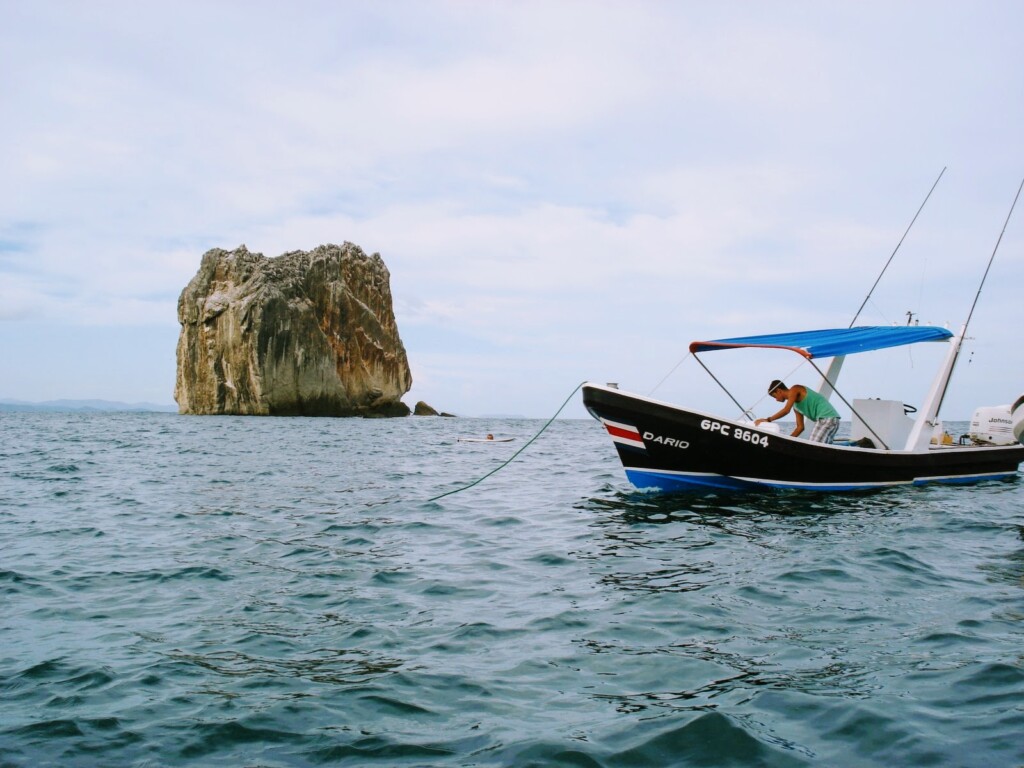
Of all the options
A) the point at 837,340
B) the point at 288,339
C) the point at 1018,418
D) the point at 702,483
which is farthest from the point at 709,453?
the point at 288,339

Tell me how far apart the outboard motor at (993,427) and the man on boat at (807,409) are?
595cm

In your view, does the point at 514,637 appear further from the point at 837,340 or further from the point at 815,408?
the point at 837,340

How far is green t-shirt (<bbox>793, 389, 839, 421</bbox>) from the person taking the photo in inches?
535

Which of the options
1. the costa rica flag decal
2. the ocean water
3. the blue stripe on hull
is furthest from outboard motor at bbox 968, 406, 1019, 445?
the costa rica flag decal

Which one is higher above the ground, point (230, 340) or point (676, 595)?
point (230, 340)

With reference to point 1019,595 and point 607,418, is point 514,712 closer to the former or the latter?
point 1019,595

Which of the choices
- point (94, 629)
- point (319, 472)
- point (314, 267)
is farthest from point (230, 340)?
point (94, 629)

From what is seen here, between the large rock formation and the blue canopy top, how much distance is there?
64609 millimetres

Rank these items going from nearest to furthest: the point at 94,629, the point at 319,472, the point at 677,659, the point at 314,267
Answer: the point at 677,659
the point at 94,629
the point at 319,472
the point at 314,267

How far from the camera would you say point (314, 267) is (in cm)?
8031

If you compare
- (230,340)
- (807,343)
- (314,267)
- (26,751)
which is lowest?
(26,751)

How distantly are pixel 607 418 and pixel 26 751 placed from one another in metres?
9.95

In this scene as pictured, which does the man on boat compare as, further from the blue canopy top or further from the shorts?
the blue canopy top

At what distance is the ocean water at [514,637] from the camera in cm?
390
